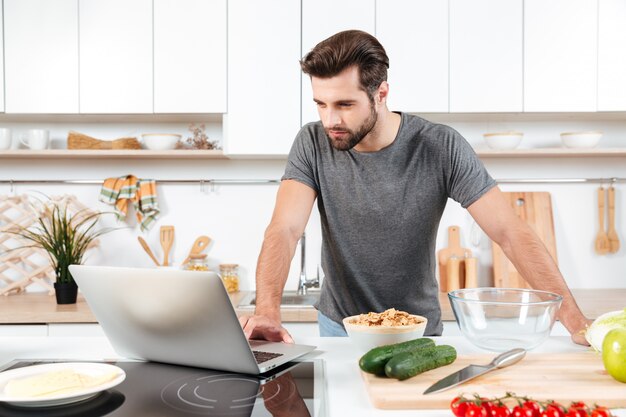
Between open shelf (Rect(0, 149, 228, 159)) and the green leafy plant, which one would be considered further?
open shelf (Rect(0, 149, 228, 159))

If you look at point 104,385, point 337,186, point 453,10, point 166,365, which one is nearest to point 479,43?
point 453,10

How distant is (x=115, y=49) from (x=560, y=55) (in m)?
1.91

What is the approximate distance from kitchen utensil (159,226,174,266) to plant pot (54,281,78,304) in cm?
47

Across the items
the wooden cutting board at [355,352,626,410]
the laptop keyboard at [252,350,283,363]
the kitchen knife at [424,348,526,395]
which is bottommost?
the wooden cutting board at [355,352,626,410]

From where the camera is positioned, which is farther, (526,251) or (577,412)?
(526,251)

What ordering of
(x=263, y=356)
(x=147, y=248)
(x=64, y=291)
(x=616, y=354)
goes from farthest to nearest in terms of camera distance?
(x=147, y=248)
(x=64, y=291)
(x=263, y=356)
(x=616, y=354)

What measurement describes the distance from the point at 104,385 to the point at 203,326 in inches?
7.3

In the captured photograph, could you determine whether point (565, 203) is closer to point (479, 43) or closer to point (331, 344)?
point (479, 43)

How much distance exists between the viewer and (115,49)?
2789 mm

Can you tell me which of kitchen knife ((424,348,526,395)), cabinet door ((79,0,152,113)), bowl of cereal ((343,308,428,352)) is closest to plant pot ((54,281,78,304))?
cabinet door ((79,0,152,113))

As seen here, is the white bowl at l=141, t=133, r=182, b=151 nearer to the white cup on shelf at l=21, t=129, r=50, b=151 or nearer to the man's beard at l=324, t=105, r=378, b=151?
the white cup on shelf at l=21, t=129, r=50, b=151

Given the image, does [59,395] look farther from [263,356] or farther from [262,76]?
[262,76]

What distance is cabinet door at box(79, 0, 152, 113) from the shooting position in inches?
110

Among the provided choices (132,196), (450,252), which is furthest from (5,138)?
(450,252)
